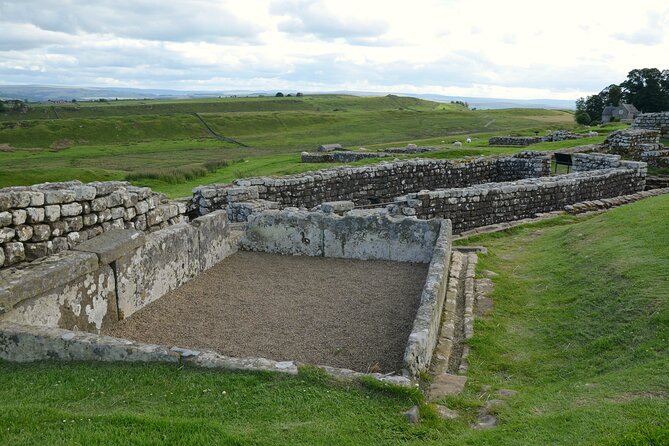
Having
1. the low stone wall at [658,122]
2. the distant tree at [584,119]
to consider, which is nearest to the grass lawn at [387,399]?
the low stone wall at [658,122]

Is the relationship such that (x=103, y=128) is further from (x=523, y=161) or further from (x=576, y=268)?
(x=576, y=268)

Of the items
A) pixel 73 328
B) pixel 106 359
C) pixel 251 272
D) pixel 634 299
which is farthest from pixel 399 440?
pixel 251 272

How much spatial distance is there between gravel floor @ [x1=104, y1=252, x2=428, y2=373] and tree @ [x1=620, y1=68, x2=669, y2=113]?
180 feet

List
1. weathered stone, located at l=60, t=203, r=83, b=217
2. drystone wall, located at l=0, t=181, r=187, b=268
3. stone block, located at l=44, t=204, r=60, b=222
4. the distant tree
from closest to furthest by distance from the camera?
drystone wall, located at l=0, t=181, r=187, b=268 → stone block, located at l=44, t=204, r=60, b=222 → weathered stone, located at l=60, t=203, r=83, b=217 → the distant tree

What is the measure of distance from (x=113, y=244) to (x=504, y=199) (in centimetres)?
1215

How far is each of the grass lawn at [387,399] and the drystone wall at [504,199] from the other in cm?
776

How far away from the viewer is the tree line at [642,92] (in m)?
55.7

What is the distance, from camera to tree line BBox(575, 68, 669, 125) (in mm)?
55719

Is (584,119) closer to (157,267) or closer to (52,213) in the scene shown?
(157,267)

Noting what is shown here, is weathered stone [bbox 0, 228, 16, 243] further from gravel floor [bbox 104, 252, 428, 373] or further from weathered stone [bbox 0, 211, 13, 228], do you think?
gravel floor [bbox 104, 252, 428, 373]

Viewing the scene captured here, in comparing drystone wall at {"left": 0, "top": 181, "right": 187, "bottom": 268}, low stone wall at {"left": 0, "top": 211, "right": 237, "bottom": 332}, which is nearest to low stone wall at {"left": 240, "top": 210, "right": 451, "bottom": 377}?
low stone wall at {"left": 0, "top": 211, "right": 237, "bottom": 332}

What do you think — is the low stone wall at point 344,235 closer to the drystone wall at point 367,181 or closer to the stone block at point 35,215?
the drystone wall at point 367,181

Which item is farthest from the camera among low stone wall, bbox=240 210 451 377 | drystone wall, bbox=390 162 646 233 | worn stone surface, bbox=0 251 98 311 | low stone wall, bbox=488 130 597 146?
low stone wall, bbox=488 130 597 146

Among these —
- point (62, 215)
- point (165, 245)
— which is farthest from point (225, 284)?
Answer: point (62, 215)
